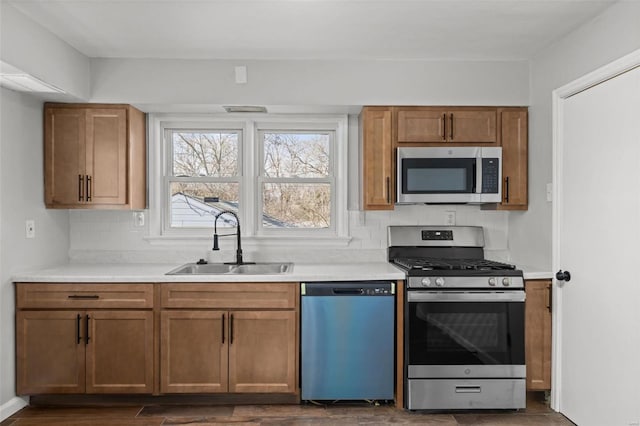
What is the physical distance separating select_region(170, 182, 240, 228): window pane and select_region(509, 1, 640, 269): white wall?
7.14ft

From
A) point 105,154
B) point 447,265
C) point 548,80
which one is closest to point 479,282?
point 447,265

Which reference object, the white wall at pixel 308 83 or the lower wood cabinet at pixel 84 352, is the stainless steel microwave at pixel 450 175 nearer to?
the white wall at pixel 308 83

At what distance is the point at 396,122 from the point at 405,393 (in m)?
1.82

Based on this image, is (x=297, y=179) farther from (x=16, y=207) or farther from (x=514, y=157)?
(x=16, y=207)

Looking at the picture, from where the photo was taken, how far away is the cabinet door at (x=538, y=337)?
3.21 metres

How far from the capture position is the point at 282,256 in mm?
3824

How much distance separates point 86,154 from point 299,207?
1579mm

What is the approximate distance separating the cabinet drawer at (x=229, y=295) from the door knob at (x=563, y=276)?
1644 mm

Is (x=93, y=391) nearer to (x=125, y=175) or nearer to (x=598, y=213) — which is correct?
(x=125, y=175)

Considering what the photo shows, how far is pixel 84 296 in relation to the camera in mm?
3129

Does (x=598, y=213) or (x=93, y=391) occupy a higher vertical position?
(x=598, y=213)

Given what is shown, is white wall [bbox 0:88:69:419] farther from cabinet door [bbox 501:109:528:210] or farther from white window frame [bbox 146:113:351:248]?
cabinet door [bbox 501:109:528:210]

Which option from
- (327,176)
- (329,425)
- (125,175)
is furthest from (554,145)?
(125,175)

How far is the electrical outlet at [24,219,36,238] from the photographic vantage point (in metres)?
3.25
